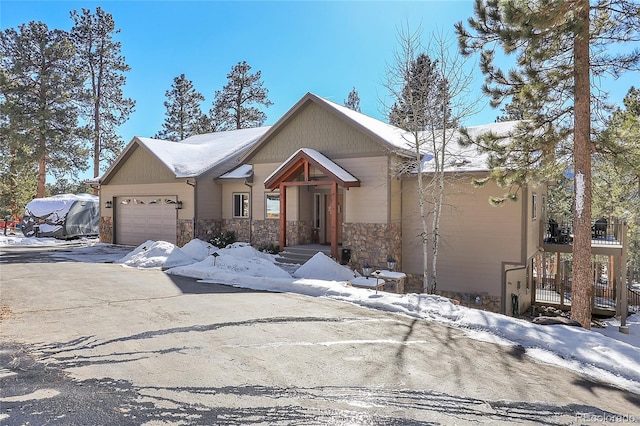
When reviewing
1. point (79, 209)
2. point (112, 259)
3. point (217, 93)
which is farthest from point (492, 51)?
point (217, 93)

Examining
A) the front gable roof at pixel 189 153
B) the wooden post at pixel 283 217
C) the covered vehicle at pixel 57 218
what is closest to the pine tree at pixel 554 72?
the wooden post at pixel 283 217

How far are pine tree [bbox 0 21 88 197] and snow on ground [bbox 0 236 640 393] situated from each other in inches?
590

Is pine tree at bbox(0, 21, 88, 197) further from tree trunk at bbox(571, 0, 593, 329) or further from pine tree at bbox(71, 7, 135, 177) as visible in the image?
Result: tree trunk at bbox(571, 0, 593, 329)

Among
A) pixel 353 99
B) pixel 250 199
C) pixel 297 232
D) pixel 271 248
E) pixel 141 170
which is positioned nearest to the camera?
pixel 297 232

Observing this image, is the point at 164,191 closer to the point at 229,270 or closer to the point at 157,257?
the point at 157,257

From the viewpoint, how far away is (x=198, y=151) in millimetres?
→ 20750

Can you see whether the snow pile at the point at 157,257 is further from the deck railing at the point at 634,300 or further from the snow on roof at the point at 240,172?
the deck railing at the point at 634,300

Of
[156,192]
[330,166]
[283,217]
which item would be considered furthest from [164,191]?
[330,166]

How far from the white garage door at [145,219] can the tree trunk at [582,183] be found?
608 inches

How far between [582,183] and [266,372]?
26.5 ft

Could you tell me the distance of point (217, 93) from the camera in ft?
117

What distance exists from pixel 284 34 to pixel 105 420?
1483cm

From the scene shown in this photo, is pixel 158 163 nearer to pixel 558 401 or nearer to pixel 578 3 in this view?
pixel 578 3

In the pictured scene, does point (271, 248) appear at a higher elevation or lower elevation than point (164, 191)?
lower
